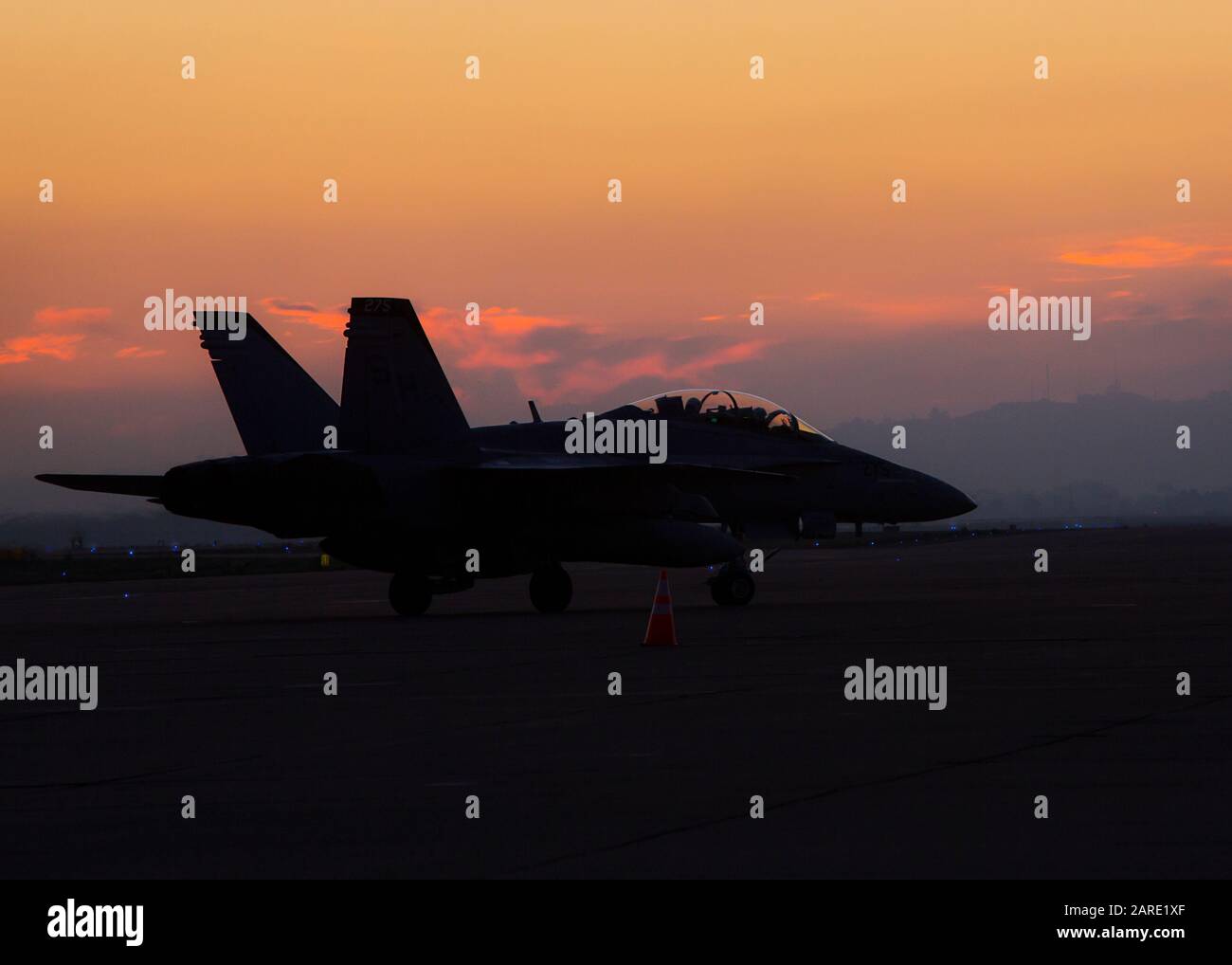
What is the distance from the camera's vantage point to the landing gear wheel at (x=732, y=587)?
2806 cm

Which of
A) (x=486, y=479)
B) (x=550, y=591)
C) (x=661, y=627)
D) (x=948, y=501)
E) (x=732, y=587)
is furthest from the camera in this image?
(x=948, y=501)

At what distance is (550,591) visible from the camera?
1084 inches

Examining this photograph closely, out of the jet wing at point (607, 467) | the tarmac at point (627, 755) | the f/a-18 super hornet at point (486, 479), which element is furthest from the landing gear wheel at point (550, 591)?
the tarmac at point (627, 755)

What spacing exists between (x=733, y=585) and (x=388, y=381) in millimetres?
6147

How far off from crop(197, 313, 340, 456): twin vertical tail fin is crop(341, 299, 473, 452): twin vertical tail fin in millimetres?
2484

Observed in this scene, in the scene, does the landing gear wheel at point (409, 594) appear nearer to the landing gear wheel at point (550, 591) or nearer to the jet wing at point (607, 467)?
the landing gear wheel at point (550, 591)

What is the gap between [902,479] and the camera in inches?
1180

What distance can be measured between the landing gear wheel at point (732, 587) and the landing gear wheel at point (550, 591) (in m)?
2.31

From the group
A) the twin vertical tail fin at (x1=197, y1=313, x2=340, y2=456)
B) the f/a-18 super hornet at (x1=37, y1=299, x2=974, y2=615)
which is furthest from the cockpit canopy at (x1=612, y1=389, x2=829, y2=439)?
the twin vertical tail fin at (x1=197, y1=313, x2=340, y2=456)

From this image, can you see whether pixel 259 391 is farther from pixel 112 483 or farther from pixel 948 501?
pixel 948 501

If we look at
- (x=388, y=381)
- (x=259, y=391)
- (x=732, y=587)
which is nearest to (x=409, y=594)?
(x=388, y=381)
